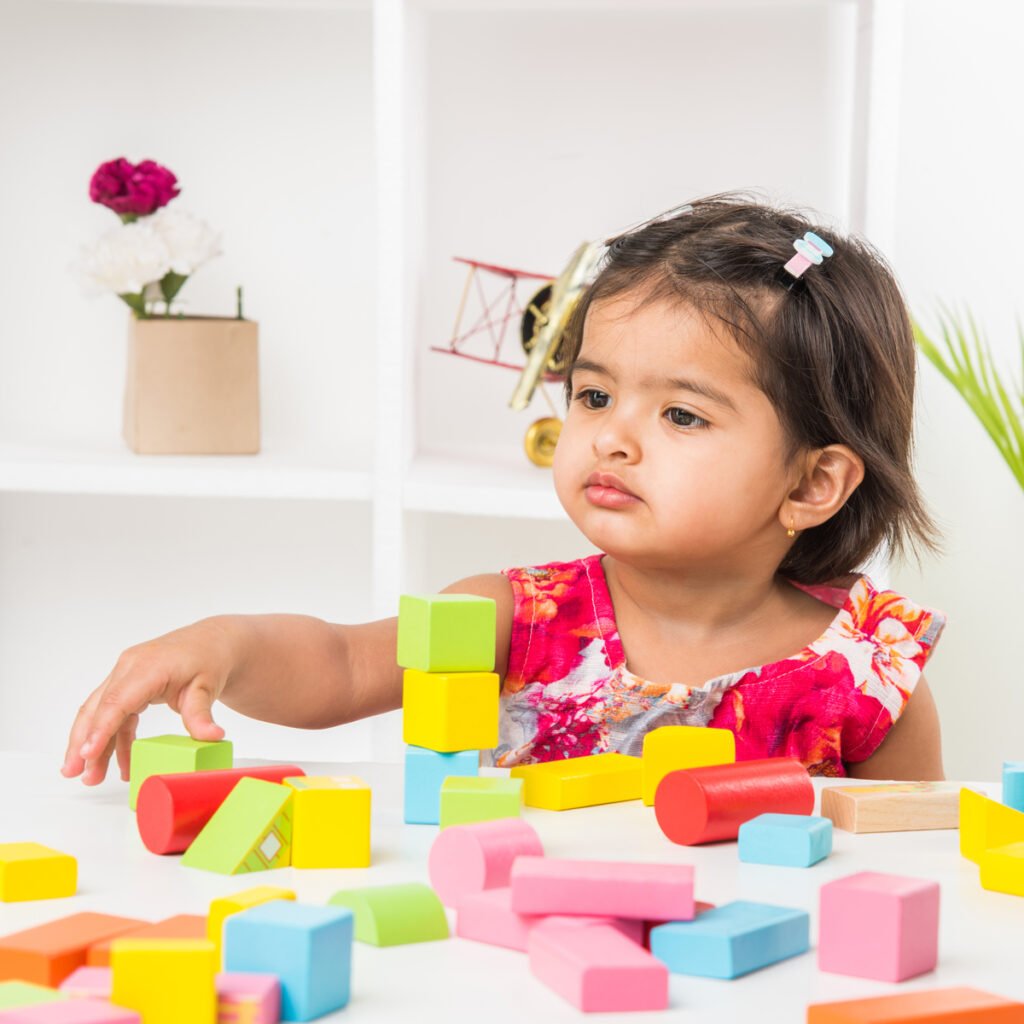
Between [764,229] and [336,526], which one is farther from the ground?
[764,229]

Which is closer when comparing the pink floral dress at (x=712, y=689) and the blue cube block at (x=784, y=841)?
the blue cube block at (x=784, y=841)

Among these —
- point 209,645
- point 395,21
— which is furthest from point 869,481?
point 395,21

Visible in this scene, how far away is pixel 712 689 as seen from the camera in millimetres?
1149

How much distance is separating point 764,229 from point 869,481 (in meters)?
0.24

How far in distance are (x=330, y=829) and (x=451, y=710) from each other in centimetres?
11

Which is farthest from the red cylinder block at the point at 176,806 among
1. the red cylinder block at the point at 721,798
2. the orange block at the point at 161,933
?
the red cylinder block at the point at 721,798

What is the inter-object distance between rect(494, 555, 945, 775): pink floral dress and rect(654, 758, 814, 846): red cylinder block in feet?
1.26

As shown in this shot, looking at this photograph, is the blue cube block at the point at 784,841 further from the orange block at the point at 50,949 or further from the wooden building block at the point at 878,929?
the orange block at the point at 50,949

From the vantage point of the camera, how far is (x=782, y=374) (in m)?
1.14

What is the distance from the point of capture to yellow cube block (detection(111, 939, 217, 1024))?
0.44 meters

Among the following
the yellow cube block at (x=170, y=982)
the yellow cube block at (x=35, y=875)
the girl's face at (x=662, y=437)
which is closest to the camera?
the yellow cube block at (x=170, y=982)

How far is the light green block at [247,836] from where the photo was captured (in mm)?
625

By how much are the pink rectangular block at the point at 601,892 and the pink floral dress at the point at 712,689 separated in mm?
610

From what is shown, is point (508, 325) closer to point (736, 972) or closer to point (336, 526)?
point (336, 526)
